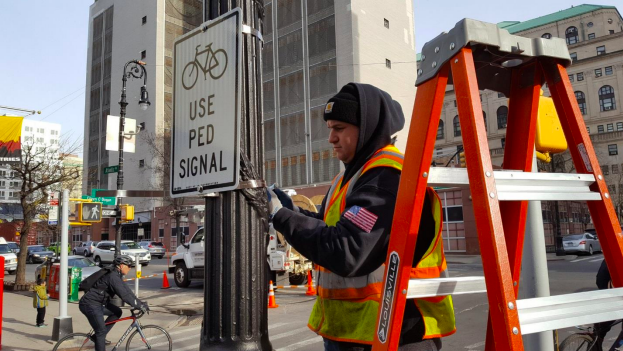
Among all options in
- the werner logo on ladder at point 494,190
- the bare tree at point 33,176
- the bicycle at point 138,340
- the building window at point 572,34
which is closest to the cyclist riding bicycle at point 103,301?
the bicycle at point 138,340

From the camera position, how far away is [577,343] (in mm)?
5281

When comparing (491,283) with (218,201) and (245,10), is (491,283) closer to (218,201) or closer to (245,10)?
(218,201)

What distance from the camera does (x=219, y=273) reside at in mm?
2793

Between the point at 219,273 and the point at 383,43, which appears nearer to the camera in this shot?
the point at 219,273

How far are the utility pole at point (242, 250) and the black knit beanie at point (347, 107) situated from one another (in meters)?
0.79

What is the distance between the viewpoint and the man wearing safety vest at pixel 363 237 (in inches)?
74.2

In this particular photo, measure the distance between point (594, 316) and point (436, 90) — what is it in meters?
0.97

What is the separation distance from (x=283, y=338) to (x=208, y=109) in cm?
715

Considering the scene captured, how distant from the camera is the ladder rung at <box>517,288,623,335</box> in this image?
1.51 metres

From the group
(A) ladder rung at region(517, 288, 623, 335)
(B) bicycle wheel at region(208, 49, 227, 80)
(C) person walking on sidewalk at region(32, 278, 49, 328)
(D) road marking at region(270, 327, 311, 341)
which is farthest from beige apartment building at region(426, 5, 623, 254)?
(A) ladder rung at region(517, 288, 623, 335)

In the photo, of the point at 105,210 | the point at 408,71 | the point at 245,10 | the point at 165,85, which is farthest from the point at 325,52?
the point at 245,10

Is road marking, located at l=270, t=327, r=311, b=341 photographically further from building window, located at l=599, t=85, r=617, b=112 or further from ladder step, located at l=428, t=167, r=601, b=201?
building window, located at l=599, t=85, r=617, b=112

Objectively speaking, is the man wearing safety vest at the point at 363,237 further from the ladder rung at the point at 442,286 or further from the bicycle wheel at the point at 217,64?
the bicycle wheel at the point at 217,64

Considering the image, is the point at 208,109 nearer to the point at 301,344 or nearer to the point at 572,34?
the point at 301,344
